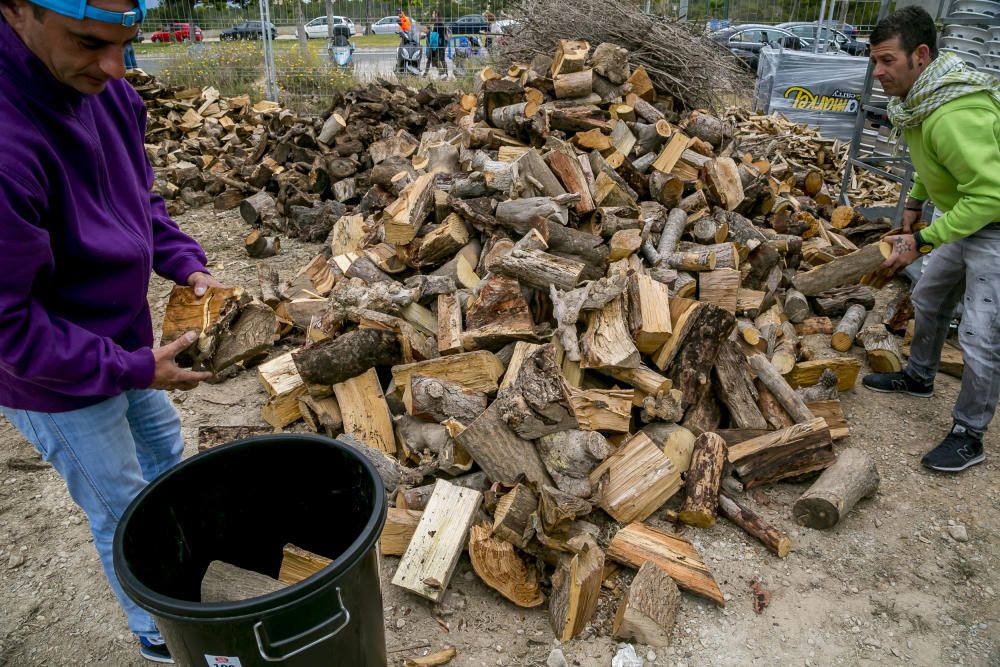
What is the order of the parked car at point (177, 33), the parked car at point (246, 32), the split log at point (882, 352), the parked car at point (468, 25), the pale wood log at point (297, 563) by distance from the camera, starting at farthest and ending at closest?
the parked car at point (468, 25)
the parked car at point (177, 33)
the parked car at point (246, 32)
the split log at point (882, 352)
the pale wood log at point (297, 563)

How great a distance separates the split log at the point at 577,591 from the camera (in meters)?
2.29

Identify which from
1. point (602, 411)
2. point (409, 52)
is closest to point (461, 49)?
point (409, 52)

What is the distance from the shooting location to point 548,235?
3.70 metres

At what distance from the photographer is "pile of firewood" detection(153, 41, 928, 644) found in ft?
8.39

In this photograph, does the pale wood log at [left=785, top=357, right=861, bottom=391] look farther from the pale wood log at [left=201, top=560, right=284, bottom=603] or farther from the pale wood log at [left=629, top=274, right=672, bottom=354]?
the pale wood log at [left=201, top=560, right=284, bottom=603]

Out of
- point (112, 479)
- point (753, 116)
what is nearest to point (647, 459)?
point (112, 479)

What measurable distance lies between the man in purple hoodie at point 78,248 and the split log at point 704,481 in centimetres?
213

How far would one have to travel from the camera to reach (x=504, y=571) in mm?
2502

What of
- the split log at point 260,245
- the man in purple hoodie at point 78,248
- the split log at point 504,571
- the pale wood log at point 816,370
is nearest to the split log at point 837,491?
the pale wood log at point 816,370

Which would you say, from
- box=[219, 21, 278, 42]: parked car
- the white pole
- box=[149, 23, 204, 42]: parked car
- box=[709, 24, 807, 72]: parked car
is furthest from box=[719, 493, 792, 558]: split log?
box=[149, 23, 204, 42]: parked car

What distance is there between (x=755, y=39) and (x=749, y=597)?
15.0 metres

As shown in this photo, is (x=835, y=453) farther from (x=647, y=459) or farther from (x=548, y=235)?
(x=548, y=235)

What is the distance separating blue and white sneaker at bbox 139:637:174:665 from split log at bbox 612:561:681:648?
5.41 ft

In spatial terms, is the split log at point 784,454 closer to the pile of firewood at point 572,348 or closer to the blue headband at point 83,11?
the pile of firewood at point 572,348
